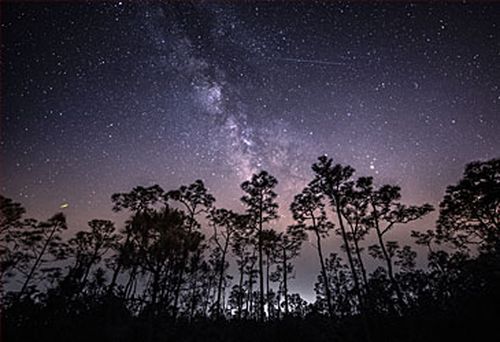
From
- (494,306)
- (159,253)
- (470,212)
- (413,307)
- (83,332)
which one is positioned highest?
(470,212)

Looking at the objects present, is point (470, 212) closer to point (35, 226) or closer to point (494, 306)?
point (494, 306)

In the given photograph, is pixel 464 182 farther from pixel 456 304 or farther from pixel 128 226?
pixel 128 226

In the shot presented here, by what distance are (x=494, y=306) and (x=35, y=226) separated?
34772mm

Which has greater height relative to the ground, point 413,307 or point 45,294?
point 413,307

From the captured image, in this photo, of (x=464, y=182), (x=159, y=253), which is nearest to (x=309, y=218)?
(x=464, y=182)

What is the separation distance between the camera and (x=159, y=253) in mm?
15812

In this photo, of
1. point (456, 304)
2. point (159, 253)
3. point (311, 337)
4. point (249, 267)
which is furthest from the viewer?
point (249, 267)

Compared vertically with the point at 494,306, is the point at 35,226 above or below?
above

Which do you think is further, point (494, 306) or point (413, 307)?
A: point (413, 307)

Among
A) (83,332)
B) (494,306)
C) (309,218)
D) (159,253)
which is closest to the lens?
(494,306)

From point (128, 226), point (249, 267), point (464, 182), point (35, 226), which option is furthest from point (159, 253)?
point (249, 267)

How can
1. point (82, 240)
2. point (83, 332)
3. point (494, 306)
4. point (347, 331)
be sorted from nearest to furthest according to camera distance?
point (494, 306) < point (83, 332) < point (347, 331) < point (82, 240)

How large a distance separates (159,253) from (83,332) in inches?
263

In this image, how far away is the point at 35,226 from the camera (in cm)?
2592
